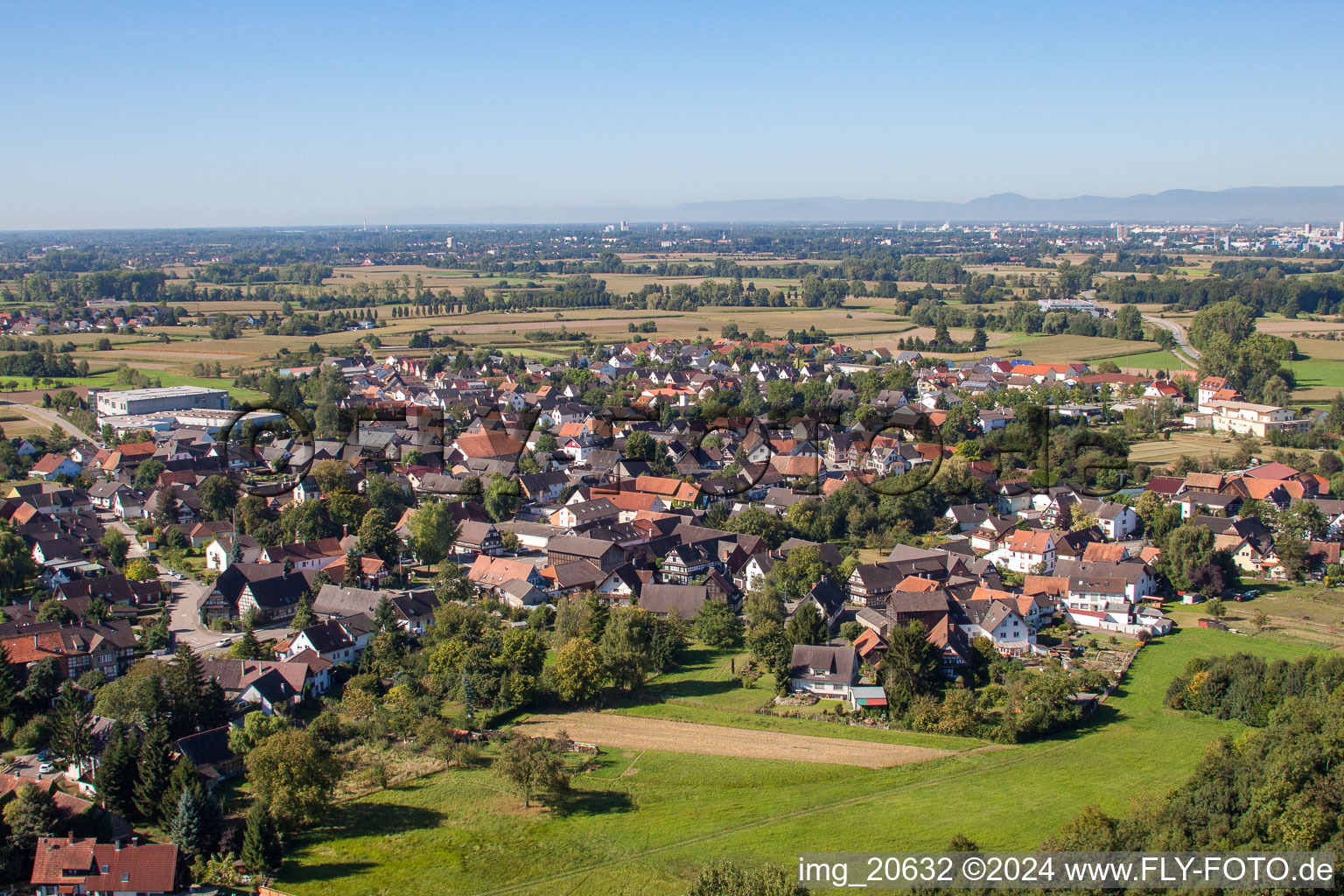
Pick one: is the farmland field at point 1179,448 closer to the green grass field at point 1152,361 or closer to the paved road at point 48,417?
the green grass field at point 1152,361

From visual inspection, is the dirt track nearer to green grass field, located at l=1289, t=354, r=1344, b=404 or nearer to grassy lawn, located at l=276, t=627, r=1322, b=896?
grassy lawn, located at l=276, t=627, r=1322, b=896

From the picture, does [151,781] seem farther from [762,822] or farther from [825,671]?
[825,671]

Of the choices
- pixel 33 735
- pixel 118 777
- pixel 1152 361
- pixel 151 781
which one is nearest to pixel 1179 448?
pixel 1152 361

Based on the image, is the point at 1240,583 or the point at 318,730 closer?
the point at 318,730

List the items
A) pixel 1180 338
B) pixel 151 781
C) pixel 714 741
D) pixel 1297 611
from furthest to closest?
pixel 1180 338
pixel 1297 611
pixel 714 741
pixel 151 781

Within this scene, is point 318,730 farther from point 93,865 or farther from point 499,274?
point 499,274

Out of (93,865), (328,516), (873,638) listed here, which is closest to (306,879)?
(93,865)
